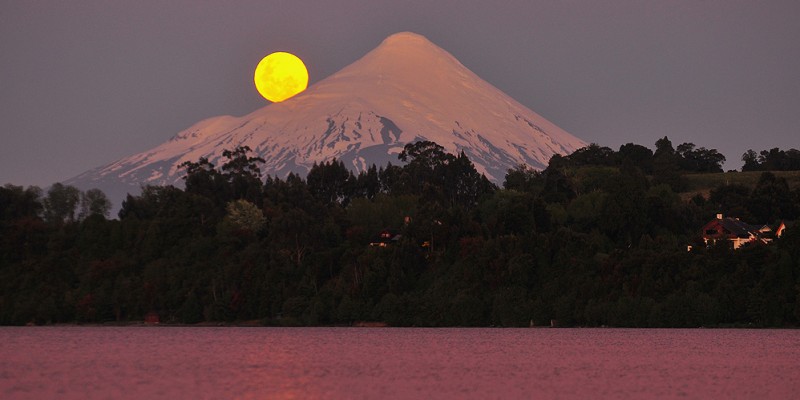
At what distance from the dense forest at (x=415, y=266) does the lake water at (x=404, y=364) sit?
3.25 m

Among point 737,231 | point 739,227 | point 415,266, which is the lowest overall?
point 415,266

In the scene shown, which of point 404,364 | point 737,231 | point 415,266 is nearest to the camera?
point 404,364

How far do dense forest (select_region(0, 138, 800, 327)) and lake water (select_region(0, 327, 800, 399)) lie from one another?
325 cm

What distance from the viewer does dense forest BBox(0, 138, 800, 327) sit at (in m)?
121

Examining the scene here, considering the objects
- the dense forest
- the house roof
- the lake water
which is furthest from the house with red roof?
the lake water

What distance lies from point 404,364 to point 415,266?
2048 inches

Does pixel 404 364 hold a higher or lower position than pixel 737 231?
lower

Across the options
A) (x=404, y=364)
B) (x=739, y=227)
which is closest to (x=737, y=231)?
(x=739, y=227)

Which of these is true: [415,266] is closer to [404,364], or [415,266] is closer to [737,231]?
[737,231]

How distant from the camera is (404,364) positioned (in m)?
83.8

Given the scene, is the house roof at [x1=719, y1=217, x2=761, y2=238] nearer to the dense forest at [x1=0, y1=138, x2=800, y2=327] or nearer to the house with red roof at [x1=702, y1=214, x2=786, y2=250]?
the house with red roof at [x1=702, y1=214, x2=786, y2=250]

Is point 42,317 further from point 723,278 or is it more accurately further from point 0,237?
point 723,278

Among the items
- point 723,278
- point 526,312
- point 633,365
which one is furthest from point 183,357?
point 723,278

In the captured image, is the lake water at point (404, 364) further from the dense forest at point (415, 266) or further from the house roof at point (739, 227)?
the house roof at point (739, 227)
